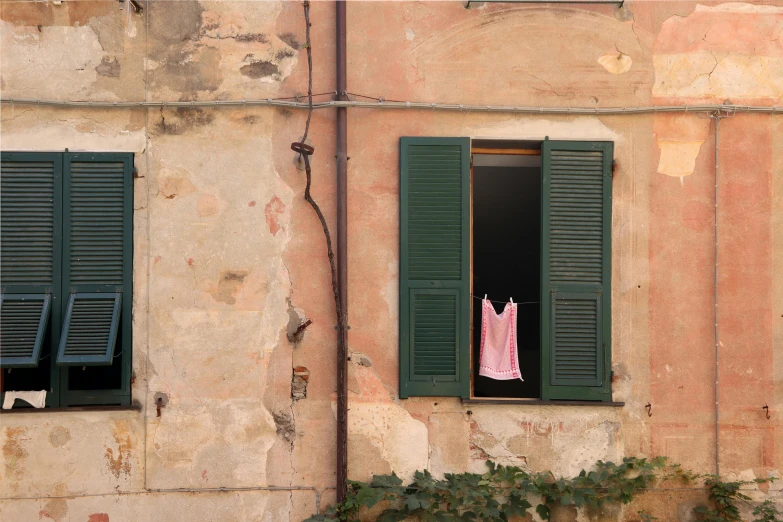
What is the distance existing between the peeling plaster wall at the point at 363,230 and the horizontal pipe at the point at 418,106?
0.20ft

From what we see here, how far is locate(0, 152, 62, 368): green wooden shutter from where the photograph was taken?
5012 millimetres

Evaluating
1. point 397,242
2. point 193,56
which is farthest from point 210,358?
point 193,56

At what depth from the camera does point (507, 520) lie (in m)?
5.07

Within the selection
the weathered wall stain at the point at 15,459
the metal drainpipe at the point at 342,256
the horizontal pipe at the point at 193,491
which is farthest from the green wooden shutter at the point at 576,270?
the weathered wall stain at the point at 15,459

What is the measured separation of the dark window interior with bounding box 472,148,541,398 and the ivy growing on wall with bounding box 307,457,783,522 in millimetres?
765

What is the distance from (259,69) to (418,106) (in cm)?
129

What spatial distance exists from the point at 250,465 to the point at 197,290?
55.8 inches

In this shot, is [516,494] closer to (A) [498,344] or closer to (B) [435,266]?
(A) [498,344]

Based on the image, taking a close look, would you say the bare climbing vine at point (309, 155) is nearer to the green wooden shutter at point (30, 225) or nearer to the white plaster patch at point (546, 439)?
the white plaster patch at point (546, 439)

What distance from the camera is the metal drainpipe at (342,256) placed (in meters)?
5.02

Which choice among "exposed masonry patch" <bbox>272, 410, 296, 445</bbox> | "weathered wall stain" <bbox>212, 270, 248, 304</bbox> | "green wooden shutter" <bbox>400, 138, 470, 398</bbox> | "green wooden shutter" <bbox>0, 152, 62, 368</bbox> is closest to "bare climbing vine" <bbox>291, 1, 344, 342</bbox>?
"green wooden shutter" <bbox>400, 138, 470, 398</bbox>

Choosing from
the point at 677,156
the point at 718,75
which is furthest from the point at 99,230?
the point at 718,75

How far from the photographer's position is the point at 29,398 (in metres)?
4.96

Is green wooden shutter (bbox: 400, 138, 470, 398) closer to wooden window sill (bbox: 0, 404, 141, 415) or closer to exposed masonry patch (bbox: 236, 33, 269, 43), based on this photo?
exposed masonry patch (bbox: 236, 33, 269, 43)
